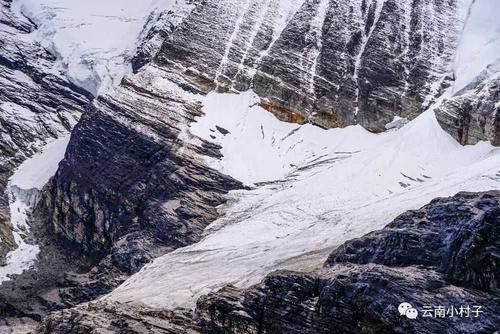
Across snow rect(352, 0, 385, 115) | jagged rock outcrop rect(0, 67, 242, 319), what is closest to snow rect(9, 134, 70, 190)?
jagged rock outcrop rect(0, 67, 242, 319)

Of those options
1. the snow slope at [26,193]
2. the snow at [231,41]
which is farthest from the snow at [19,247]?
the snow at [231,41]

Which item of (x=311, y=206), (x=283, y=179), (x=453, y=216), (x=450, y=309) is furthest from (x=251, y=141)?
(x=450, y=309)

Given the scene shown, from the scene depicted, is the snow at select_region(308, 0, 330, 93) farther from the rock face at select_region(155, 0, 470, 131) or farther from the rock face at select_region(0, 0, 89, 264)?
the rock face at select_region(0, 0, 89, 264)

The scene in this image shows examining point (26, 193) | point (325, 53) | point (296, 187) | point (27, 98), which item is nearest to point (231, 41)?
point (325, 53)

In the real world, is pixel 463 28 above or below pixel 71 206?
above

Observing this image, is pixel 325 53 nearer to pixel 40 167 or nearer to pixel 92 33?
pixel 92 33

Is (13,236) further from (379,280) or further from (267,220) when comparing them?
(379,280)
